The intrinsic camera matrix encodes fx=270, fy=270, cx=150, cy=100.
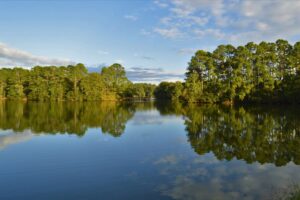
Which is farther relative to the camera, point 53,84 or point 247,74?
point 53,84

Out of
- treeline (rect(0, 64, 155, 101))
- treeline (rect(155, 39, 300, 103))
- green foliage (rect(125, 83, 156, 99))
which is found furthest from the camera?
green foliage (rect(125, 83, 156, 99))

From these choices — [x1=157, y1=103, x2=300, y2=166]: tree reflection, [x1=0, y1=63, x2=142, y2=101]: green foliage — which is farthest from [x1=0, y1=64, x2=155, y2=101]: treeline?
[x1=157, y1=103, x2=300, y2=166]: tree reflection

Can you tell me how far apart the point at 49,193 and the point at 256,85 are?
59.8m

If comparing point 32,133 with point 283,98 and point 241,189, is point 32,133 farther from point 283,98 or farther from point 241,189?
point 283,98

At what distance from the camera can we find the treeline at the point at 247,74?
189ft

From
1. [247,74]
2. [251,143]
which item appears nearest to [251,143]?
[251,143]

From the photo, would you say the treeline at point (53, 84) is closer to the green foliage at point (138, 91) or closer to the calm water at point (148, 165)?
the green foliage at point (138, 91)

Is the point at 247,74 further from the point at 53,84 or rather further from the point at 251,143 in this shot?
the point at 53,84

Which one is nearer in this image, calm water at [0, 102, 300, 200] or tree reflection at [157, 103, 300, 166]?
calm water at [0, 102, 300, 200]

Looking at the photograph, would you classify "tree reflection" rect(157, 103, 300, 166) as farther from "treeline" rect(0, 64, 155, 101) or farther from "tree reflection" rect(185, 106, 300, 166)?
"treeline" rect(0, 64, 155, 101)

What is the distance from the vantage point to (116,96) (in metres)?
96.6

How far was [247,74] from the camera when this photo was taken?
205ft

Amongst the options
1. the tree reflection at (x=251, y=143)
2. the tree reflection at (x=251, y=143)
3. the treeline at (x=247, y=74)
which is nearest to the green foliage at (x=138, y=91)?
the treeline at (x=247, y=74)

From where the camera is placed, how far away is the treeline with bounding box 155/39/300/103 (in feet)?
189
